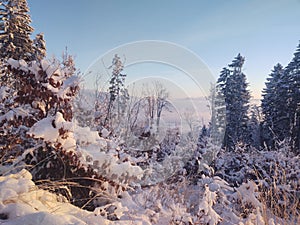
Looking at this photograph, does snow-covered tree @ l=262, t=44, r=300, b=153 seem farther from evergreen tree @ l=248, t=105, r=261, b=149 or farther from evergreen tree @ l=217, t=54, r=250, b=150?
evergreen tree @ l=248, t=105, r=261, b=149

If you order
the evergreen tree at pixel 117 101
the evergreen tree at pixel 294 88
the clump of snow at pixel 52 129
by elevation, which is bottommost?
the clump of snow at pixel 52 129

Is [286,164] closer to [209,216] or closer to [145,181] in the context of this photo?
[145,181]

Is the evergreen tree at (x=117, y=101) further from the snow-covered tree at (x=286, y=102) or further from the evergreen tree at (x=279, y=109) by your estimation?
the evergreen tree at (x=279, y=109)

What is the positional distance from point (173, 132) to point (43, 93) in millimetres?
6028

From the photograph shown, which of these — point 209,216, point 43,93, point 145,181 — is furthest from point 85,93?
point 209,216

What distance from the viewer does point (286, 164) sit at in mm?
6785

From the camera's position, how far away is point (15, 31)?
15.7 m

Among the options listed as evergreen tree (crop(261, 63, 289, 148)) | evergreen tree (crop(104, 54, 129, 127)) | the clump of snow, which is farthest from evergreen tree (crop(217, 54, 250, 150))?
the clump of snow

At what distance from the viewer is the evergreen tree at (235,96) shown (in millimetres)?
25516

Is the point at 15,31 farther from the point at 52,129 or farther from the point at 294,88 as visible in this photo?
the point at 294,88

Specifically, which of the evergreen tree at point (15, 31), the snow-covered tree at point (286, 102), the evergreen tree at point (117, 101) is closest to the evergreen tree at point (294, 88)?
the snow-covered tree at point (286, 102)

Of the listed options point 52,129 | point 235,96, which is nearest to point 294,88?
point 235,96

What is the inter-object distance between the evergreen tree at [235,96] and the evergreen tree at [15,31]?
17.5m

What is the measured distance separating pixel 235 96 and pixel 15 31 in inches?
792
